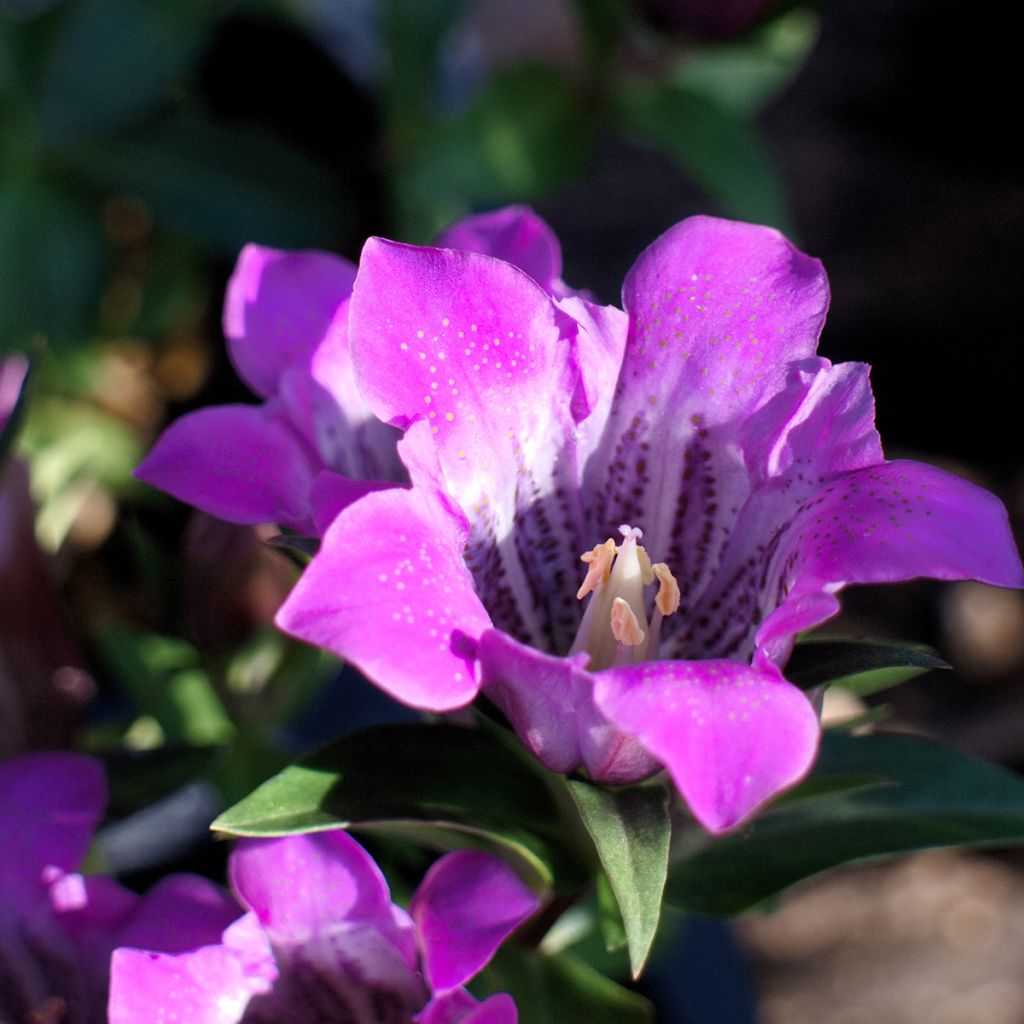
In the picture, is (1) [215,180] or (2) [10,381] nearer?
(2) [10,381]

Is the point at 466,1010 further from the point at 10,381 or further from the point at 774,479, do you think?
the point at 10,381

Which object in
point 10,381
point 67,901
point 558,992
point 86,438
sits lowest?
point 86,438

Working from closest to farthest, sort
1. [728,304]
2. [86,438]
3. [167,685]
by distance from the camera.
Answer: [728,304]
[167,685]
[86,438]

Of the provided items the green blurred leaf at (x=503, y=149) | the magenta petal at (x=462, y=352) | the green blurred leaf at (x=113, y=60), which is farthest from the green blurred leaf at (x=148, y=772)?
the green blurred leaf at (x=113, y=60)

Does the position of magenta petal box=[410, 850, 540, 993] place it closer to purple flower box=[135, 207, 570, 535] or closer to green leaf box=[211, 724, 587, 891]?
green leaf box=[211, 724, 587, 891]

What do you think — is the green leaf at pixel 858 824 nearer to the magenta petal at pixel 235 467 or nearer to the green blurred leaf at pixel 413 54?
the magenta petal at pixel 235 467

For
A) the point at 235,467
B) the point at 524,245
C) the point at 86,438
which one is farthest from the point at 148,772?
the point at 86,438

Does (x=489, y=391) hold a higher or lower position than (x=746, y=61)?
higher

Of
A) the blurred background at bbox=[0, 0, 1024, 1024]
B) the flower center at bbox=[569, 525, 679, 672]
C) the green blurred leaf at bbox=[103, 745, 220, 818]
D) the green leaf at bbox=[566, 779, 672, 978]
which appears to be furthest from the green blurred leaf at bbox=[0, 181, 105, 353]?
the green leaf at bbox=[566, 779, 672, 978]
